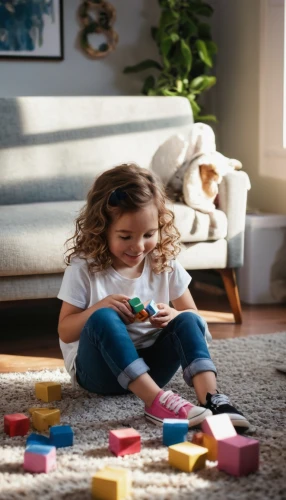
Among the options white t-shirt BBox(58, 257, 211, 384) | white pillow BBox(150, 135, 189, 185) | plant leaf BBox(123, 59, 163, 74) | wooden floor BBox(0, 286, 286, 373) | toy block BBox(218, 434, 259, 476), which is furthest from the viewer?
plant leaf BBox(123, 59, 163, 74)

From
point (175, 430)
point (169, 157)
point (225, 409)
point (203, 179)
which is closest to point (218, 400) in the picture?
point (225, 409)

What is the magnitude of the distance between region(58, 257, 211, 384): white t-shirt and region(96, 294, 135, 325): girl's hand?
0.30ft

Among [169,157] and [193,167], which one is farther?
[169,157]

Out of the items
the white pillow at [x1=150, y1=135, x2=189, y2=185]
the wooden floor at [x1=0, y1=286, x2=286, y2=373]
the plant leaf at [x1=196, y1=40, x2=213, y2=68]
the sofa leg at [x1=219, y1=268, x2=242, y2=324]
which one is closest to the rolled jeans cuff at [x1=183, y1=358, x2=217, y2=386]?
the wooden floor at [x1=0, y1=286, x2=286, y2=373]

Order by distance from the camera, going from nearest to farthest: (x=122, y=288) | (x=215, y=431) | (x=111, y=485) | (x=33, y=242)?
(x=111, y=485) → (x=215, y=431) → (x=122, y=288) → (x=33, y=242)

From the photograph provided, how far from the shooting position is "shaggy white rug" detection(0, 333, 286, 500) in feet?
Answer: 4.83

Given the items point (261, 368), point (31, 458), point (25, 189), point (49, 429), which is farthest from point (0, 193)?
point (31, 458)

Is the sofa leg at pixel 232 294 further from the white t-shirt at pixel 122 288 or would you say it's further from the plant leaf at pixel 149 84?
the plant leaf at pixel 149 84

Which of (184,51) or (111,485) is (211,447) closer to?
(111,485)

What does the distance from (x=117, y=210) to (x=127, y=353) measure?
36 cm

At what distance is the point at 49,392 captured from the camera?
2090 millimetres

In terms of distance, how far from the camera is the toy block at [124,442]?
64.7 inches

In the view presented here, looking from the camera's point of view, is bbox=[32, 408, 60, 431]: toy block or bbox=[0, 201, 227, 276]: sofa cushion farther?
bbox=[0, 201, 227, 276]: sofa cushion

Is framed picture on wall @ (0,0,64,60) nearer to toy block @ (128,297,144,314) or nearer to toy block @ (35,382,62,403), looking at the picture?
toy block @ (35,382,62,403)
